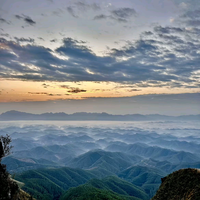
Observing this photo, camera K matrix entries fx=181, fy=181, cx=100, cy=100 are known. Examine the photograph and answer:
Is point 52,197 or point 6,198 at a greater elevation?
point 6,198

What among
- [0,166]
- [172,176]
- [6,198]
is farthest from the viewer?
[172,176]

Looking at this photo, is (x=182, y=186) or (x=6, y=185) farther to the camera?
(x=182, y=186)

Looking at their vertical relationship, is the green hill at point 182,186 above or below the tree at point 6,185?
below

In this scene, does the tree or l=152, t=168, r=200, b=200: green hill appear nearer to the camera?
the tree

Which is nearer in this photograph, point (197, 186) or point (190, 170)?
point (197, 186)

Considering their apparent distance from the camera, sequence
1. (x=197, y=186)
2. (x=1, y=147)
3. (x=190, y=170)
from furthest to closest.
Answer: (x=190, y=170)
(x=197, y=186)
(x=1, y=147)

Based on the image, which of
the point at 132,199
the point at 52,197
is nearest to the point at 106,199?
the point at 132,199

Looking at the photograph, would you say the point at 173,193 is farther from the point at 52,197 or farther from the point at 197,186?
the point at 52,197

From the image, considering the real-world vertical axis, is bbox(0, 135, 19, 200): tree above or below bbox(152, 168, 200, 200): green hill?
above

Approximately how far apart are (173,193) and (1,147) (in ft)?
146

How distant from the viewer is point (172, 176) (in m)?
56.3

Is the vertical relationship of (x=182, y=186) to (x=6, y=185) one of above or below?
below

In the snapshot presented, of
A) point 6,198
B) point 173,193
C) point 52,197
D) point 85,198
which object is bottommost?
point 52,197

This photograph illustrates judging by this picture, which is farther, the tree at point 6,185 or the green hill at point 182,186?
the green hill at point 182,186
